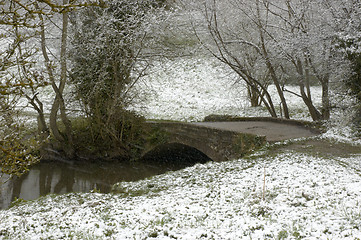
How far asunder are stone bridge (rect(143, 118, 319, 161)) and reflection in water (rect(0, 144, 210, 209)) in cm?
142

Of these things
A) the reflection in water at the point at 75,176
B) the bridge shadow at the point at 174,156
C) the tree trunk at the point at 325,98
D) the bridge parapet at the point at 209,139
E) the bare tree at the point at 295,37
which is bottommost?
the reflection in water at the point at 75,176

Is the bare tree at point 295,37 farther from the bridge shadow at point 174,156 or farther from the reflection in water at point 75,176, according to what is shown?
the reflection in water at point 75,176

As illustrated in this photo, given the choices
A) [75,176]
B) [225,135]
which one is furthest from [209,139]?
[75,176]

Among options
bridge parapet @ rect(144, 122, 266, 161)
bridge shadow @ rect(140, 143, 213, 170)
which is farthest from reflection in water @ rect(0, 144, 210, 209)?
bridge parapet @ rect(144, 122, 266, 161)

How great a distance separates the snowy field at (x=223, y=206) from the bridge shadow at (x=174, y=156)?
6940mm

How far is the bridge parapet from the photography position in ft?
37.0

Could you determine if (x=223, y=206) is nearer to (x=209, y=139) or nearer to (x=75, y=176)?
(x=209, y=139)

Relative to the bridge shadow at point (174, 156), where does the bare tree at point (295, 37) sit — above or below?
above

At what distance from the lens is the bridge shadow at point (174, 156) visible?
16.9 metres

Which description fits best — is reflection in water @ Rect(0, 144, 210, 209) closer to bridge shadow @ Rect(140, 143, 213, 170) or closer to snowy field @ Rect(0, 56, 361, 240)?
bridge shadow @ Rect(140, 143, 213, 170)

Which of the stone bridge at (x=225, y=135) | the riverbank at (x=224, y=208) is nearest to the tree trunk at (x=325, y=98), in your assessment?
the stone bridge at (x=225, y=135)

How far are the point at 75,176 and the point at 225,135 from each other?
663 centimetres

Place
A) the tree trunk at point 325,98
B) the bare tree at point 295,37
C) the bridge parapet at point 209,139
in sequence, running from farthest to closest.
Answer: the tree trunk at point 325,98 < the bare tree at point 295,37 < the bridge parapet at point 209,139

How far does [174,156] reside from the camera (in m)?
18.3
